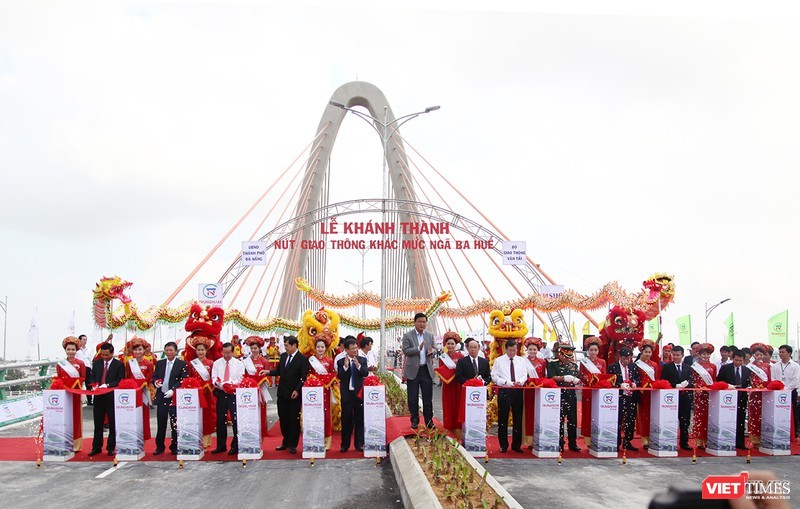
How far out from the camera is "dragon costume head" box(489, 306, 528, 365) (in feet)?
30.3

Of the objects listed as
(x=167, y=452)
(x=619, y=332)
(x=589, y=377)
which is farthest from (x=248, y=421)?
(x=619, y=332)

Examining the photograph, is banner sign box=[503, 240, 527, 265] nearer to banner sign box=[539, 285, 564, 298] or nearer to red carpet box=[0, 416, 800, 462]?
banner sign box=[539, 285, 564, 298]

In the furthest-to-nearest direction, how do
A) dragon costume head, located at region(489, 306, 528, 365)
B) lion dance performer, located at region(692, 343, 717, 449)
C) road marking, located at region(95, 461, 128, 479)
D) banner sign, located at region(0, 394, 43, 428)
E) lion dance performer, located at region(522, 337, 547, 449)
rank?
banner sign, located at region(0, 394, 43, 428)
dragon costume head, located at region(489, 306, 528, 365)
lion dance performer, located at region(692, 343, 717, 449)
lion dance performer, located at region(522, 337, 547, 449)
road marking, located at region(95, 461, 128, 479)

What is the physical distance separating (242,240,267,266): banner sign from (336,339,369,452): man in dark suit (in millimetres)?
13460

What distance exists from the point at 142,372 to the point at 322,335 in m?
2.44

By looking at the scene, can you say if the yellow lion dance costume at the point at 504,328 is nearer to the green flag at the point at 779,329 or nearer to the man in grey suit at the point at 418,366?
the man in grey suit at the point at 418,366

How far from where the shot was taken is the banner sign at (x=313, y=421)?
7457 millimetres

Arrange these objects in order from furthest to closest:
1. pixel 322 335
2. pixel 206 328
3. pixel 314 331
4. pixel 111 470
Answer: pixel 314 331 → pixel 206 328 → pixel 322 335 → pixel 111 470

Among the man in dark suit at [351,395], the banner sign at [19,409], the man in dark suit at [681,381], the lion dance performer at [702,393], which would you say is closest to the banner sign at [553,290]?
the lion dance performer at [702,393]

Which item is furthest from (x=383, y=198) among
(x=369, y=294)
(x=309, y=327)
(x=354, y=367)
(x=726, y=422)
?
(x=726, y=422)

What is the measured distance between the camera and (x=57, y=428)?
767 cm

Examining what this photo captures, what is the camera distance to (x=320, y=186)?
29.9 metres

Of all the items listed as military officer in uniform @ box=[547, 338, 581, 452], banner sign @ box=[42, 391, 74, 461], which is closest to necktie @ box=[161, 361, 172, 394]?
banner sign @ box=[42, 391, 74, 461]

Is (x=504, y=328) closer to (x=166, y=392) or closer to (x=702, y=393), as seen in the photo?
(x=702, y=393)
